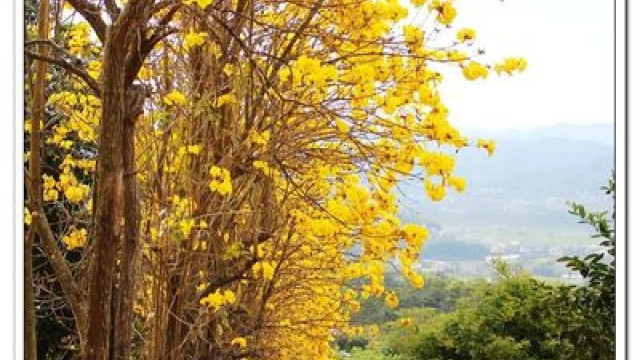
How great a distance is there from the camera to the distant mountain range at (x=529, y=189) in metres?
3.65

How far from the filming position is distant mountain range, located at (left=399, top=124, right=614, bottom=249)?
3.65m

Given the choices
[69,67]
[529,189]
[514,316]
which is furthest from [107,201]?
[514,316]

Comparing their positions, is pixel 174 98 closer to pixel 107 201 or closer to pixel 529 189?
pixel 107 201

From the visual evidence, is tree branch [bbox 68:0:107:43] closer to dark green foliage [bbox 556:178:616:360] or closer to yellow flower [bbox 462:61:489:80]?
yellow flower [bbox 462:61:489:80]

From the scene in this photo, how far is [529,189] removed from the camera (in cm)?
466

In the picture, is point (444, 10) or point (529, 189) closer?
point (444, 10)

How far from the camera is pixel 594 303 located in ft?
11.0

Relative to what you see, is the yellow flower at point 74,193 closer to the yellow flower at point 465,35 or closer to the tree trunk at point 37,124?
the tree trunk at point 37,124
